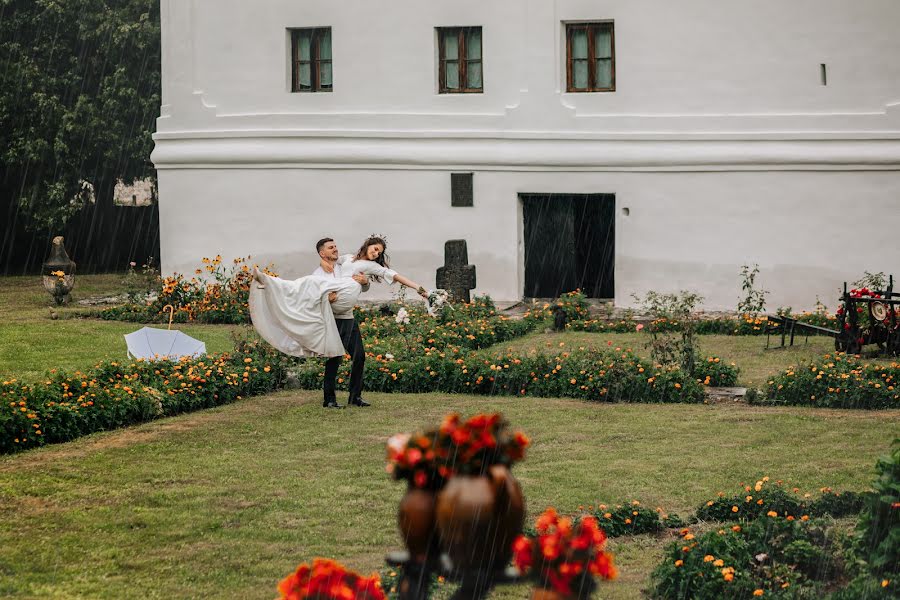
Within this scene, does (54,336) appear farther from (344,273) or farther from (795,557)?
(795,557)

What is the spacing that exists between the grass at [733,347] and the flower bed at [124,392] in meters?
3.16

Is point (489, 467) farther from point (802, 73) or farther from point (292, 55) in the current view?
point (292, 55)

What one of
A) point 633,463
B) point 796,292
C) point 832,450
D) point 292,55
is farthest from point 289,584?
point 292,55

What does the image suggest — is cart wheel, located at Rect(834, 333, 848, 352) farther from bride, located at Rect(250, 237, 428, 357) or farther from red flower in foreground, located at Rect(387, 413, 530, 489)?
red flower in foreground, located at Rect(387, 413, 530, 489)

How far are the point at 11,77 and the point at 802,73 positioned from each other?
16.4 metres

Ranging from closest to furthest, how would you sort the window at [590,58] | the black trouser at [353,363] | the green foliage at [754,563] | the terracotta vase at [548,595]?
the terracotta vase at [548,595]
the green foliage at [754,563]
the black trouser at [353,363]
the window at [590,58]

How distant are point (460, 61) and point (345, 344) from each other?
10283mm

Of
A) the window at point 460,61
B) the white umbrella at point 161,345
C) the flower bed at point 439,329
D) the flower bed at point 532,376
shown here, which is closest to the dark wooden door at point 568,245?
the window at point 460,61

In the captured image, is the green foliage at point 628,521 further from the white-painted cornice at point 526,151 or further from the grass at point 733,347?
the white-painted cornice at point 526,151

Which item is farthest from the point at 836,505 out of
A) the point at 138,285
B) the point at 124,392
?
the point at 138,285

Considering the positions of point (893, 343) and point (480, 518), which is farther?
point (893, 343)

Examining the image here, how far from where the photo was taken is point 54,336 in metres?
18.2

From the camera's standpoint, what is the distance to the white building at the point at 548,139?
20359 millimetres

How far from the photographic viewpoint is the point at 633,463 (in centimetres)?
1020
